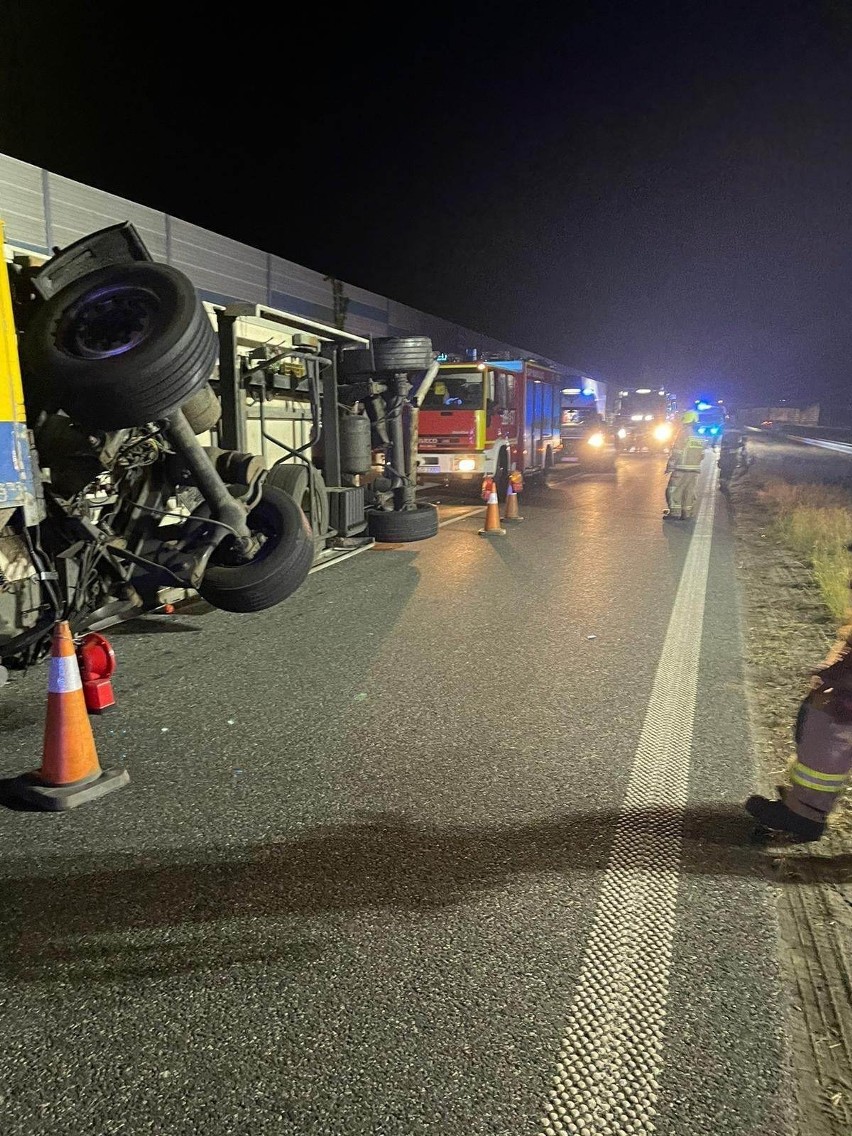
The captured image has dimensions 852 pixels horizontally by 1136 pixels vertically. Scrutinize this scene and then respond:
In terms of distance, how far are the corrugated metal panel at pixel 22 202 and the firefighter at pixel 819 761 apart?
19538mm

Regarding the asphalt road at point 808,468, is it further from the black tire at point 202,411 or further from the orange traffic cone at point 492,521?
the black tire at point 202,411

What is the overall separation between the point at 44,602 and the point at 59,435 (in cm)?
102

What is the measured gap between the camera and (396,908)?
9.48 feet

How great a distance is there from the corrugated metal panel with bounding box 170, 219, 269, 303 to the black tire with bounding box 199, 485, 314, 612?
800 inches

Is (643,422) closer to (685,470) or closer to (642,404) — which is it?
(642,404)

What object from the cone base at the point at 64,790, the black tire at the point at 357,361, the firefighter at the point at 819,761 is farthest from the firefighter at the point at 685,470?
the cone base at the point at 64,790

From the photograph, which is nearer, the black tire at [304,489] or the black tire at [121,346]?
the black tire at [121,346]

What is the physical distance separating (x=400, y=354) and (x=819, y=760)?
770 cm

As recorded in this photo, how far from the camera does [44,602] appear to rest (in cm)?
494

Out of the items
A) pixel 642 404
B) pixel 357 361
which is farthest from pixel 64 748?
pixel 642 404

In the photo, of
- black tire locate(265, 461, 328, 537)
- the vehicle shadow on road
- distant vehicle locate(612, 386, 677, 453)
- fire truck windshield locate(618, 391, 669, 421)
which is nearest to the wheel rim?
black tire locate(265, 461, 328, 537)

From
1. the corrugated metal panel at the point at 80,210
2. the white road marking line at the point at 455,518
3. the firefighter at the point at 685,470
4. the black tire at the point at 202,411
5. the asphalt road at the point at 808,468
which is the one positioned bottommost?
the white road marking line at the point at 455,518

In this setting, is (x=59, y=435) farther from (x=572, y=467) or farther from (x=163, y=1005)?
(x=572, y=467)

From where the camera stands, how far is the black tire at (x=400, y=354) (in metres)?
9.79
